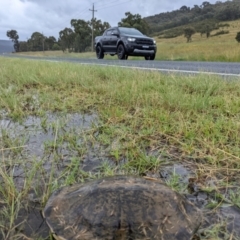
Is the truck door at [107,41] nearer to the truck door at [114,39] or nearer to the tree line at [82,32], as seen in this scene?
the truck door at [114,39]

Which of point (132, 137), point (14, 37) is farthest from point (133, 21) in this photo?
point (14, 37)

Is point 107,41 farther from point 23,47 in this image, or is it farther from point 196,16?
point 196,16

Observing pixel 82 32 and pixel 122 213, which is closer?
pixel 122 213

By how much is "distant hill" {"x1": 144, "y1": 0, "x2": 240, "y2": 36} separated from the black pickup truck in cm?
4770

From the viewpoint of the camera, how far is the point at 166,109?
290 cm

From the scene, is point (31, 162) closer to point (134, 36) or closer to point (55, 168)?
point (55, 168)

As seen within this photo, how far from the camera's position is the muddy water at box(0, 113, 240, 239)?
128 centimetres

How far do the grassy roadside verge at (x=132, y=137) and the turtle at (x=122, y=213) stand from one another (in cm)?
19

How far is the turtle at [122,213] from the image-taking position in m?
1.15

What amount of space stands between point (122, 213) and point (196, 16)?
10113 centimetres

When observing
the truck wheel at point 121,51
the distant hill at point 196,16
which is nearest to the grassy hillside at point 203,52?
the truck wheel at point 121,51

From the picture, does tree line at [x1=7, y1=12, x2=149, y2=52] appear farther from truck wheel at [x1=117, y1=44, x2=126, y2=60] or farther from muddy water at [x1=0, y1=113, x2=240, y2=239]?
muddy water at [x1=0, y1=113, x2=240, y2=239]

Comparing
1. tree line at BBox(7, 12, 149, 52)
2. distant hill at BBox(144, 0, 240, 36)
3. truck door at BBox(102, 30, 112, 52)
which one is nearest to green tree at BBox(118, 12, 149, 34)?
tree line at BBox(7, 12, 149, 52)

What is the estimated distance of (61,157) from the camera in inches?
76.4
